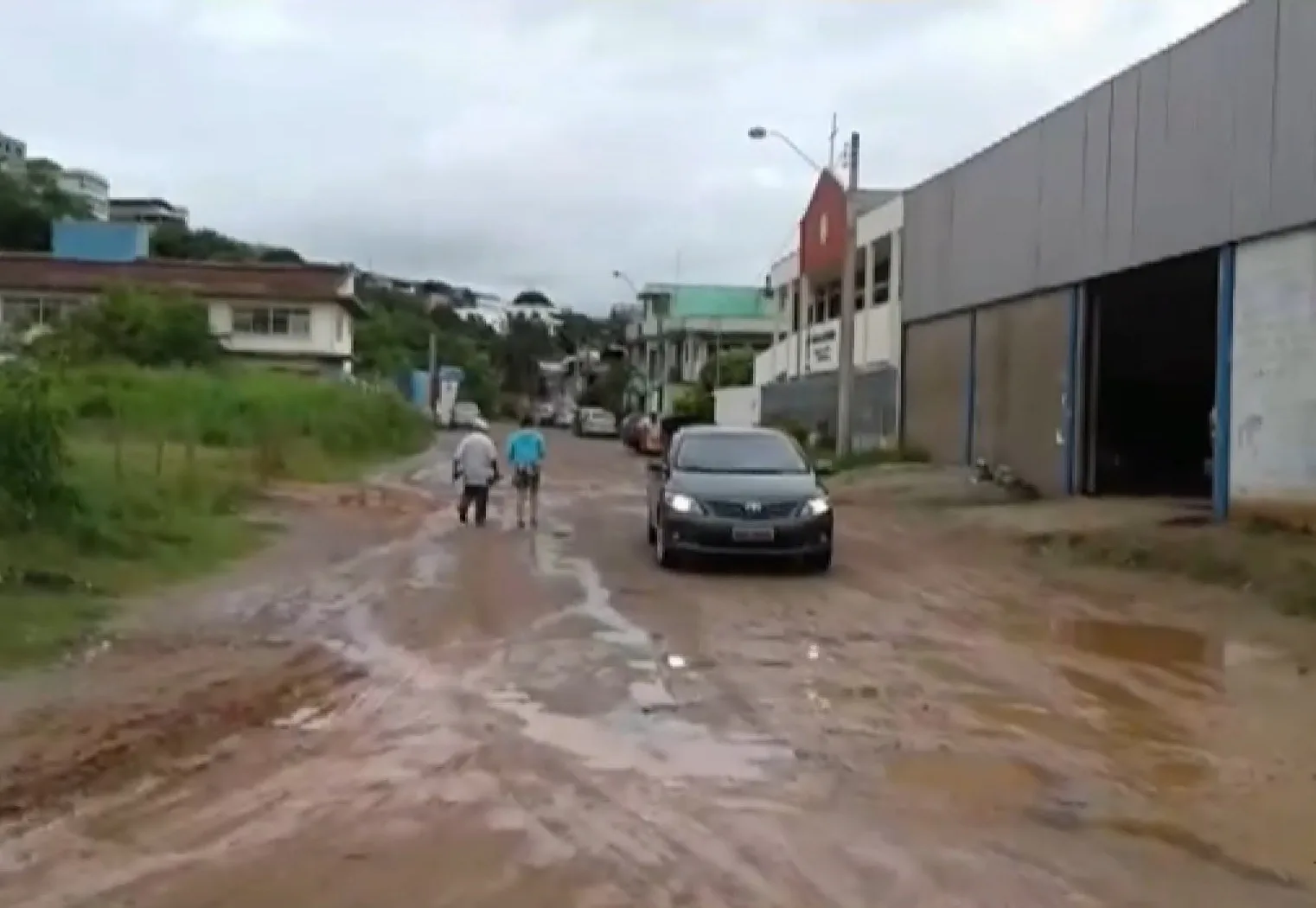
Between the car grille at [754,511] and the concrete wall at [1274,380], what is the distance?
7529 mm

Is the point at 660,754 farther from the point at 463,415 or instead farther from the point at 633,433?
the point at 463,415

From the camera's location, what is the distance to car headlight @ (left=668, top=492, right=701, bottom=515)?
703 inches

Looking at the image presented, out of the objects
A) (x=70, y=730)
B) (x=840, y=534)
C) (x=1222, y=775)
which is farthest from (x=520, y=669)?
(x=840, y=534)

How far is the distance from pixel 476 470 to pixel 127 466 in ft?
16.7

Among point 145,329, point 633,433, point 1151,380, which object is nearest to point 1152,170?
point 1151,380

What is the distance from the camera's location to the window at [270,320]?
72.3 meters

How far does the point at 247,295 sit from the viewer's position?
7188 centimetres

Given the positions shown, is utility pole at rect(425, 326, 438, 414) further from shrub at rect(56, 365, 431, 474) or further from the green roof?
shrub at rect(56, 365, 431, 474)

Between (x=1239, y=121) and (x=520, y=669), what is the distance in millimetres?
15896

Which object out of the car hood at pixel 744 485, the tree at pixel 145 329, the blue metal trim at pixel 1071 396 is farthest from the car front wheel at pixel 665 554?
the tree at pixel 145 329

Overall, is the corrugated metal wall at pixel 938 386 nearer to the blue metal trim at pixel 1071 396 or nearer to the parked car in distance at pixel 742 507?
the blue metal trim at pixel 1071 396

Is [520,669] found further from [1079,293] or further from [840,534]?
[1079,293]

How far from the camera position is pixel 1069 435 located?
30.2 metres

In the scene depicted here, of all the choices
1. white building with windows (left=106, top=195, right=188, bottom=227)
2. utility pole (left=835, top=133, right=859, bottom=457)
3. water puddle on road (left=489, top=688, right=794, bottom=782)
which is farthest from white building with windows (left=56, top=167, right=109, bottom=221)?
water puddle on road (left=489, top=688, right=794, bottom=782)
